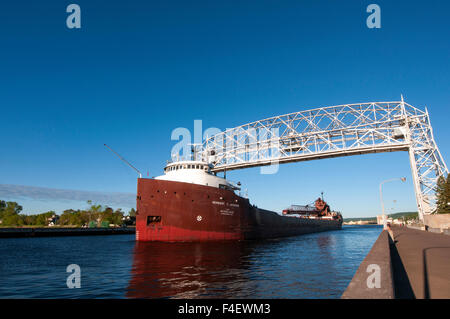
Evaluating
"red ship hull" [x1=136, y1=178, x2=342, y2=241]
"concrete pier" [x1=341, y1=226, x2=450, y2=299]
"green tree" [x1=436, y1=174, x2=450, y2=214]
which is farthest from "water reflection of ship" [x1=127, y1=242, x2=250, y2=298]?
"green tree" [x1=436, y1=174, x2=450, y2=214]

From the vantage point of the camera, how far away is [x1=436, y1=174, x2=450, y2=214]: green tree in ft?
111

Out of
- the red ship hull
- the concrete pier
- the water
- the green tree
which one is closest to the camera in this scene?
the concrete pier

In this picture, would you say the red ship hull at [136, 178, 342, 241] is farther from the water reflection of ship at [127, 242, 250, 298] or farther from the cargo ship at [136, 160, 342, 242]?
the water reflection of ship at [127, 242, 250, 298]

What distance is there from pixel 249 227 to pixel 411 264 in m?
20.6

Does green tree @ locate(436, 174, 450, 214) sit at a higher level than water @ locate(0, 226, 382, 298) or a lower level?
higher

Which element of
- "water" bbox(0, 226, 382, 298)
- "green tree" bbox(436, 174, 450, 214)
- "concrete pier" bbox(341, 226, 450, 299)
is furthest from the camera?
"green tree" bbox(436, 174, 450, 214)

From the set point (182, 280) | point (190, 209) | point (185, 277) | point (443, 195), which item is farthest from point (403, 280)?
point (443, 195)

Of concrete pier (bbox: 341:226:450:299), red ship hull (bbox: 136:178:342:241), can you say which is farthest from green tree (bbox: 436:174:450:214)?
concrete pier (bbox: 341:226:450:299)

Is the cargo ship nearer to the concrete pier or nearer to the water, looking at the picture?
the water

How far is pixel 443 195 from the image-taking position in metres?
34.4

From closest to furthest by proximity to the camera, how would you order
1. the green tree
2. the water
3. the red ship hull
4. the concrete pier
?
the concrete pier → the water → the red ship hull → the green tree

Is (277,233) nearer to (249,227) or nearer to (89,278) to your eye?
(249,227)

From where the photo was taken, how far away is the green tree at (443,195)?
3388cm

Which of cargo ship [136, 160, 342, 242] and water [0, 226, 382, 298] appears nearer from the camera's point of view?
water [0, 226, 382, 298]
